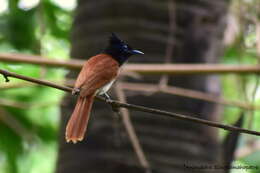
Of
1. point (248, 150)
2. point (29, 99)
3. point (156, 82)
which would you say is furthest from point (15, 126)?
point (248, 150)

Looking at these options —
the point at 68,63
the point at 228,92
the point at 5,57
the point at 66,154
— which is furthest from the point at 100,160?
the point at 228,92

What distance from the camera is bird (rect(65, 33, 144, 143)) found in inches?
93.9

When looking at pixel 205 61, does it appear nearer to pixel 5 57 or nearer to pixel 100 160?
pixel 100 160

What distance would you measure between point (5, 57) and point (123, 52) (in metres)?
0.66

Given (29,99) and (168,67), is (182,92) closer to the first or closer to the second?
(168,67)

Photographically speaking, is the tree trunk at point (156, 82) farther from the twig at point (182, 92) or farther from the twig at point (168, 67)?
the twig at point (168, 67)

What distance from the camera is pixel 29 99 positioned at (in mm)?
4605

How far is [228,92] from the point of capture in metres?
6.15

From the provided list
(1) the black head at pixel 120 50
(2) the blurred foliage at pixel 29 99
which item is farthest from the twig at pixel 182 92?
(2) the blurred foliage at pixel 29 99

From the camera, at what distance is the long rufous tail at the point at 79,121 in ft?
7.54

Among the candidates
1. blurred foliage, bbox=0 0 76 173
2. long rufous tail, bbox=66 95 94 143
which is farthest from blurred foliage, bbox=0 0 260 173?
long rufous tail, bbox=66 95 94 143

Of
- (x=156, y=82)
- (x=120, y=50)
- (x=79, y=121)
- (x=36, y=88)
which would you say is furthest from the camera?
(x=36, y=88)

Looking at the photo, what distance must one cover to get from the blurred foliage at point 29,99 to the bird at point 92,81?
3.26ft

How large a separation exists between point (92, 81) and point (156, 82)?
128cm
